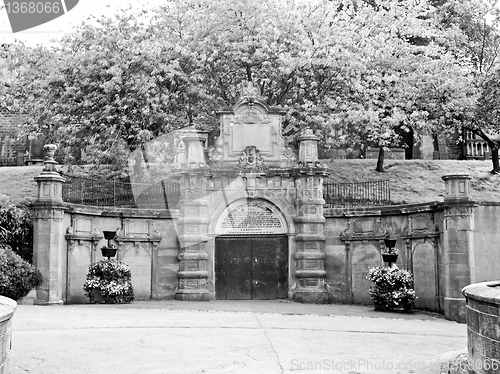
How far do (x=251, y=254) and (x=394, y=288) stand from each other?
5197 millimetres

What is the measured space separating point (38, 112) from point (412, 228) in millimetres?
17050

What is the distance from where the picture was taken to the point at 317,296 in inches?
859


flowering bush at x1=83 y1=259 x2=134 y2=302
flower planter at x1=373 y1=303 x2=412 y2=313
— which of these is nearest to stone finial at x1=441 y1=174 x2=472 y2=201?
flower planter at x1=373 y1=303 x2=412 y2=313

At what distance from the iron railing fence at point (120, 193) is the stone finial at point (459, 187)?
31.3 ft

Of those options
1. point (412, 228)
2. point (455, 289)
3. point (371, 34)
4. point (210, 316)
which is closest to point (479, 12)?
point (371, 34)

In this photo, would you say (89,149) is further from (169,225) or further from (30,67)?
(169,225)

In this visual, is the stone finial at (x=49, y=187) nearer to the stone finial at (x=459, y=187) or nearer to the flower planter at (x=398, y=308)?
the flower planter at (x=398, y=308)

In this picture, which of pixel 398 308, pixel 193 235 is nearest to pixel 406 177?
pixel 398 308

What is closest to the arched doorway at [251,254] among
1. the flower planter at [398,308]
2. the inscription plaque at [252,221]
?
the inscription plaque at [252,221]

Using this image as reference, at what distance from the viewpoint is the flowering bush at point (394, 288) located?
19391mm

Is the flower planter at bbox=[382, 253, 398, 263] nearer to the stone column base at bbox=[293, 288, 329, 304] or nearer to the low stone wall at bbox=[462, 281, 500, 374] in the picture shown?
the stone column base at bbox=[293, 288, 329, 304]

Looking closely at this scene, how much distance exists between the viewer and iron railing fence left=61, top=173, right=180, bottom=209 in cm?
2300

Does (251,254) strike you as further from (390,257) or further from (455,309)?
(455,309)

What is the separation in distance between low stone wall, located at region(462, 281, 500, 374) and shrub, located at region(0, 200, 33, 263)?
1465cm
